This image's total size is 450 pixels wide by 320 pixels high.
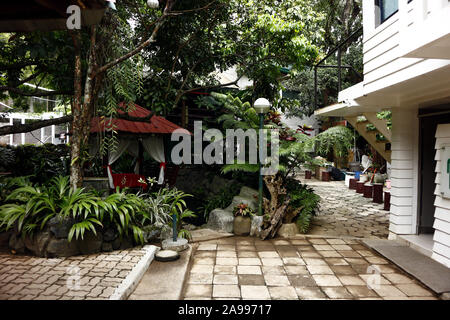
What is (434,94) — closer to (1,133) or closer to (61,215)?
(61,215)

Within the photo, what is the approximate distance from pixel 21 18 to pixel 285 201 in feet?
15.9

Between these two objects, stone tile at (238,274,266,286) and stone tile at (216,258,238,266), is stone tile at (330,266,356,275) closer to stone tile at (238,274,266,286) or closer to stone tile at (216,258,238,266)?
stone tile at (238,274,266,286)

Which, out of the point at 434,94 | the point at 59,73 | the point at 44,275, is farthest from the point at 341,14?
the point at 44,275

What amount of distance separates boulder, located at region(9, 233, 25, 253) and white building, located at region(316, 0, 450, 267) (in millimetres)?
5345

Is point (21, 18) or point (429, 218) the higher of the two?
point (21, 18)

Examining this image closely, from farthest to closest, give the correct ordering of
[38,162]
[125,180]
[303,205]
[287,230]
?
[38,162], [125,180], [303,205], [287,230]

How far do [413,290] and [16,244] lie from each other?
5.21 metres

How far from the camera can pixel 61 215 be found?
13.3 ft

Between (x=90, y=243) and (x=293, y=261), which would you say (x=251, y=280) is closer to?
(x=293, y=261)

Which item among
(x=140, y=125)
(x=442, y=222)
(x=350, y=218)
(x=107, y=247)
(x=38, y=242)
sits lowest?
(x=350, y=218)

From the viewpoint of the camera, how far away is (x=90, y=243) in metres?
4.12

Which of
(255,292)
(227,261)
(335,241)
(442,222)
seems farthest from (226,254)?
(442,222)

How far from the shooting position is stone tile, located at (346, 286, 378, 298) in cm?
330

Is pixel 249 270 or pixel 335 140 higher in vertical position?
pixel 335 140
